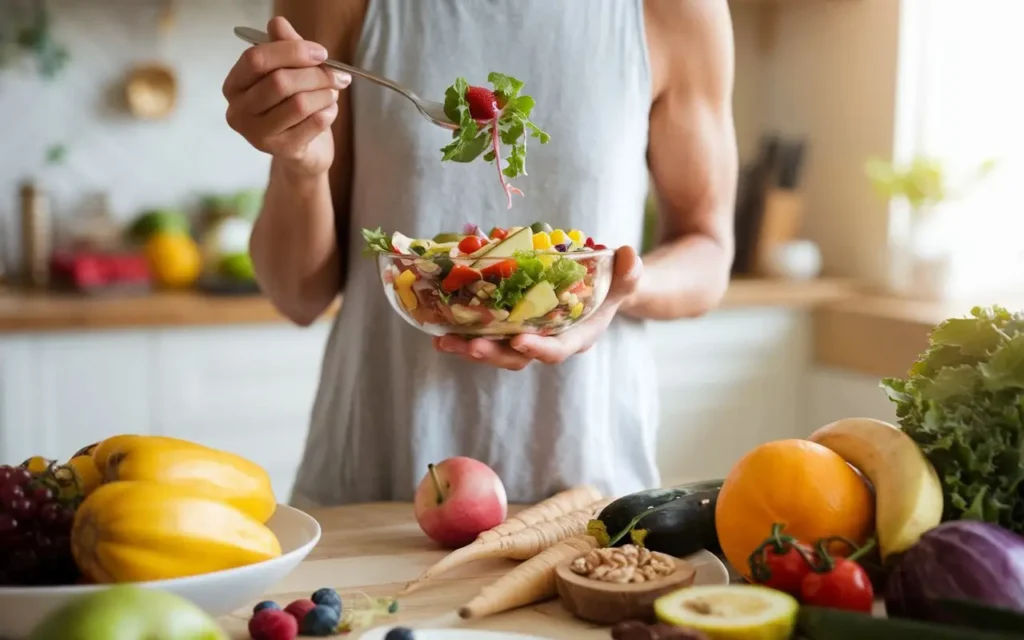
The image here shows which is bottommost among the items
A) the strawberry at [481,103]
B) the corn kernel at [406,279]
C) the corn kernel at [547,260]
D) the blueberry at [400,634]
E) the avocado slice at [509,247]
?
the blueberry at [400,634]

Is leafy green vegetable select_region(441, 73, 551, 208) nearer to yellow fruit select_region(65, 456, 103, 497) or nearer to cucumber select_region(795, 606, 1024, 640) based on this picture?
yellow fruit select_region(65, 456, 103, 497)

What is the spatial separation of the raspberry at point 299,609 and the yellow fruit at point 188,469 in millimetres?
109

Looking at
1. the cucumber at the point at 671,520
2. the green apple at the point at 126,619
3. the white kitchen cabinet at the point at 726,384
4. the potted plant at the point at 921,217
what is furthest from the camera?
the white kitchen cabinet at the point at 726,384

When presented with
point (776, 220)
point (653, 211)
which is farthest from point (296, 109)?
point (776, 220)

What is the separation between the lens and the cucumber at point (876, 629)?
0.67 m

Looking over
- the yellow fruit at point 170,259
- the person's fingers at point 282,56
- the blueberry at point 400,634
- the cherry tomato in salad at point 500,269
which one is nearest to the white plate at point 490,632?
the blueberry at point 400,634

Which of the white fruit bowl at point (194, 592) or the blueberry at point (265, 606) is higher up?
the white fruit bowl at point (194, 592)

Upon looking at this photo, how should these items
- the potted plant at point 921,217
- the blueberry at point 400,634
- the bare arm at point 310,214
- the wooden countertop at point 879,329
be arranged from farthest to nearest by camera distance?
the potted plant at point 921,217, the wooden countertop at point 879,329, the bare arm at point 310,214, the blueberry at point 400,634

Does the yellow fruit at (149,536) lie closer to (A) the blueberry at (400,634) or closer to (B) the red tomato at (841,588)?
(A) the blueberry at (400,634)

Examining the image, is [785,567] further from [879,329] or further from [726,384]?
[726,384]

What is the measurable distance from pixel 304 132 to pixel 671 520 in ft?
1.73

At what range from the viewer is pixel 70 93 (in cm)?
300

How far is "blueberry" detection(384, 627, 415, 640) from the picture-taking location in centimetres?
75

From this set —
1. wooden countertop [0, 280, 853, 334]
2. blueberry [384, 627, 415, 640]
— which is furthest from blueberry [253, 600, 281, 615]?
Answer: wooden countertop [0, 280, 853, 334]
